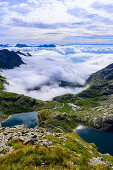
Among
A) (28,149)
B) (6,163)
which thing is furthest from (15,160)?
(28,149)

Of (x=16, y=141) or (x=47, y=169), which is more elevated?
(x=47, y=169)

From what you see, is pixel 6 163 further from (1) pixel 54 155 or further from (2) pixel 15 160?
(1) pixel 54 155

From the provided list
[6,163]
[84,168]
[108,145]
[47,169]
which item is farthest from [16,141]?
[108,145]

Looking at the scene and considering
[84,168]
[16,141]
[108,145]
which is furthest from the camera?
[108,145]

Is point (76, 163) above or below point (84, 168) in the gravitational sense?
below

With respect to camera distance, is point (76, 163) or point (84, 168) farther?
point (76, 163)

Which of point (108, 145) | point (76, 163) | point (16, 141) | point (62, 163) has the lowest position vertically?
point (108, 145)

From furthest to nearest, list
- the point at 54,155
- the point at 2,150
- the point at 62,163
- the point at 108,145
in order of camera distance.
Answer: the point at 108,145
the point at 2,150
the point at 54,155
the point at 62,163

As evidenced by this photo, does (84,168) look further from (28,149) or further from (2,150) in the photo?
(2,150)

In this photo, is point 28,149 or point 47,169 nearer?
point 47,169
